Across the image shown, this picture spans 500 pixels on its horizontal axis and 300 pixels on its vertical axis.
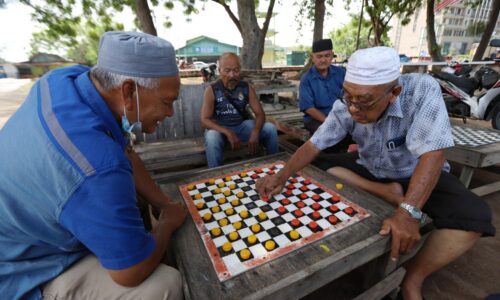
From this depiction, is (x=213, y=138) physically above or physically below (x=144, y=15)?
below

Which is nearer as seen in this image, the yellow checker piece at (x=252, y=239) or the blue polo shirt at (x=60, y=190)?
the blue polo shirt at (x=60, y=190)

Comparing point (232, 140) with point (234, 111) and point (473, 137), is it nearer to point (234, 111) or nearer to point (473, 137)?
point (234, 111)

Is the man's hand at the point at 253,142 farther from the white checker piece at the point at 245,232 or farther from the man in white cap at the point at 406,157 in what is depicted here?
the white checker piece at the point at 245,232

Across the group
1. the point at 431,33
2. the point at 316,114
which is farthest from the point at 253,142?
the point at 431,33

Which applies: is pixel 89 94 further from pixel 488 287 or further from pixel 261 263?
pixel 488 287

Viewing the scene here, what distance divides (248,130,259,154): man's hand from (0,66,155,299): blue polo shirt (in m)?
1.87

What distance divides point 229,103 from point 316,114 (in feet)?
3.28

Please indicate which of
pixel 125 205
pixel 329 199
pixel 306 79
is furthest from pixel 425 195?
pixel 306 79

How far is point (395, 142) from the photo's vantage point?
1.58m

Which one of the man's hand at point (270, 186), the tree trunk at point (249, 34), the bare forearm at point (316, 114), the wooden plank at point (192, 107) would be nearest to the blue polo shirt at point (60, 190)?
the man's hand at point (270, 186)

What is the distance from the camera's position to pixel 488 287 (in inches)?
64.2

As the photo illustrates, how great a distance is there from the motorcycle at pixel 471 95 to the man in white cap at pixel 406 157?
3.94m

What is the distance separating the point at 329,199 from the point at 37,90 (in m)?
1.40

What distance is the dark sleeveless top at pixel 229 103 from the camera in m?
2.86
